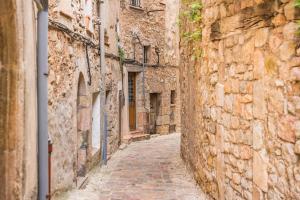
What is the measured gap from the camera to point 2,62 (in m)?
3.64

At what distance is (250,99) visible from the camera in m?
4.29

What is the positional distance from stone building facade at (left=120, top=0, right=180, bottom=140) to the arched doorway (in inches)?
240

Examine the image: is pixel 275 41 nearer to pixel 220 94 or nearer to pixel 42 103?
pixel 220 94

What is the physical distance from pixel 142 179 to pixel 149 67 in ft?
29.6

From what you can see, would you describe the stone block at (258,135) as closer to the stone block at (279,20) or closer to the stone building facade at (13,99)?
the stone block at (279,20)

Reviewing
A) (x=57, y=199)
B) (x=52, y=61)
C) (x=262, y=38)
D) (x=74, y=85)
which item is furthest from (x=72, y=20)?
(x=262, y=38)

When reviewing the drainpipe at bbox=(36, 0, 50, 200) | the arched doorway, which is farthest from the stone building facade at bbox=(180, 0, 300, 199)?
the arched doorway

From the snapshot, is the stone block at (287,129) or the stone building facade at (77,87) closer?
the stone block at (287,129)

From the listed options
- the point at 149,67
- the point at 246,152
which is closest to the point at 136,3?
the point at 149,67

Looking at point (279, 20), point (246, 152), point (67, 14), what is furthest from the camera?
point (67, 14)

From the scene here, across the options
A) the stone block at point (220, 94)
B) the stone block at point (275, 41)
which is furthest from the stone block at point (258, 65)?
the stone block at point (220, 94)

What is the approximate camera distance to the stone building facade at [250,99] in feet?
11.3

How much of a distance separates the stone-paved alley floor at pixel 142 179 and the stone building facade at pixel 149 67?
3419mm

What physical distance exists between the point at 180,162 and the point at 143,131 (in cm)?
591
